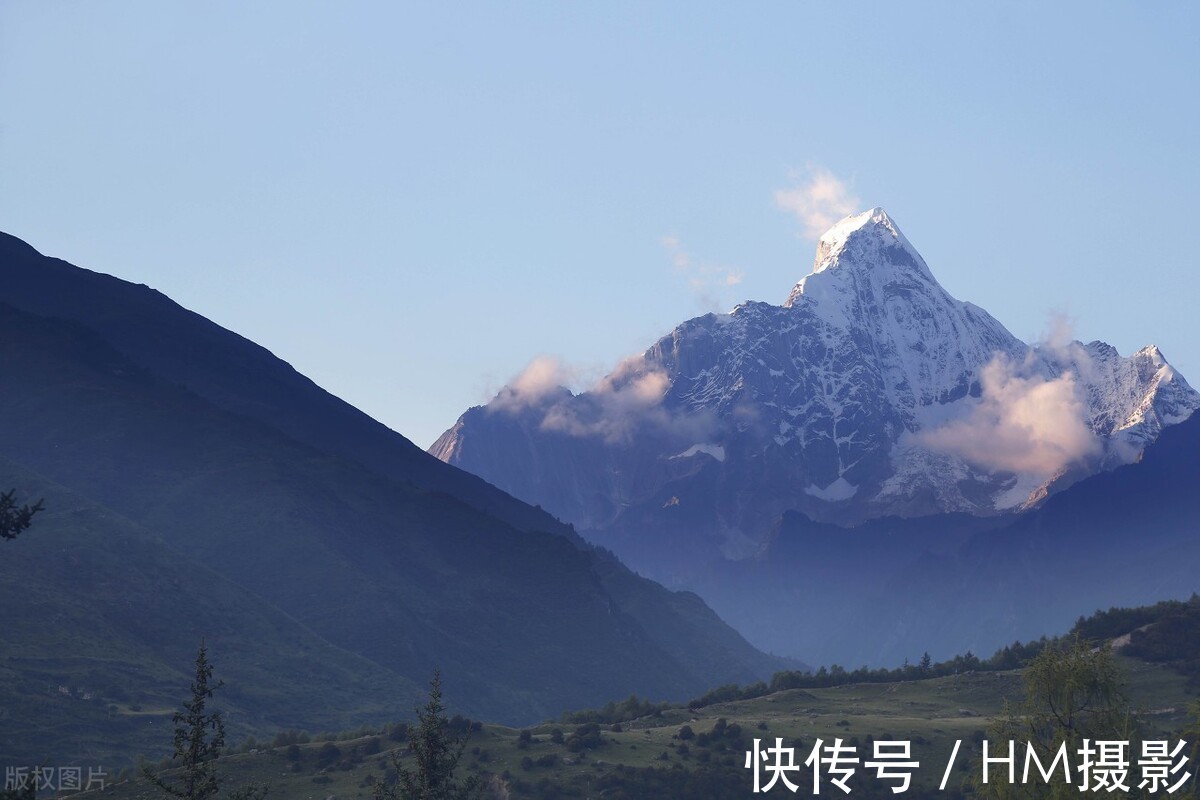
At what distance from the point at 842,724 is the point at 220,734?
117068 millimetres

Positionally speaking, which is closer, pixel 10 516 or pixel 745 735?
pixel 10 516

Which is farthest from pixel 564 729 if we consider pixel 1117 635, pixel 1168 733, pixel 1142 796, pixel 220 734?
pixel 220 734

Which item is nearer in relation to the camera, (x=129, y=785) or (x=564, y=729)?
(x=129, y=785)

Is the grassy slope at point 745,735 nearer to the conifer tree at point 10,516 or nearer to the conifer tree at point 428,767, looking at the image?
the conifer tree at point 428,767

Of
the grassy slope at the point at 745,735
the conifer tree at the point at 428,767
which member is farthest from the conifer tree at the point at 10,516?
the grassy slope at the point at 745,735

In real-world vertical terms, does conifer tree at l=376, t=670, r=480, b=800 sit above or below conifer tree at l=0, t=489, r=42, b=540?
below

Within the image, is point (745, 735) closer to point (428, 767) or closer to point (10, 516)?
point (428, 767)

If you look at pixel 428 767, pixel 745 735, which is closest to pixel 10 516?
pixel 428 767

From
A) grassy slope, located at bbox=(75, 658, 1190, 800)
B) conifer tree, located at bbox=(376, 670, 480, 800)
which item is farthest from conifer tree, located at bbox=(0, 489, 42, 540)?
grassy slope, located at bbox=(75, 658, 1190, 800)

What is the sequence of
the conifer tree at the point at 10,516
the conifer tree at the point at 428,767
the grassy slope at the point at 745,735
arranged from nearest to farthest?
1. the conifer tree at the point at 10,516
2. the conifer tree at the point at 428,767
3. the grassy slope at the point at 745,735

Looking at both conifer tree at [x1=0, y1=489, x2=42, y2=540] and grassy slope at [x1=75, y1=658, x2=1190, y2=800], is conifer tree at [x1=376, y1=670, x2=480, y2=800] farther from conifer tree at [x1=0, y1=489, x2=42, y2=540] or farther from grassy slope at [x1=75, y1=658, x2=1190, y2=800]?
grassy slope at [x1=75, y1=658, x2=1190, y2=800]

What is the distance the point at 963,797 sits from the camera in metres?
134

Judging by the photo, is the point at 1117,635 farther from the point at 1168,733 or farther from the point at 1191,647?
the point at 1168,733

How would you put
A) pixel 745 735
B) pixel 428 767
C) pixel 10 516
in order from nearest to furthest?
pixel 10 516 < pixel 428 767 < pixel 745 735
